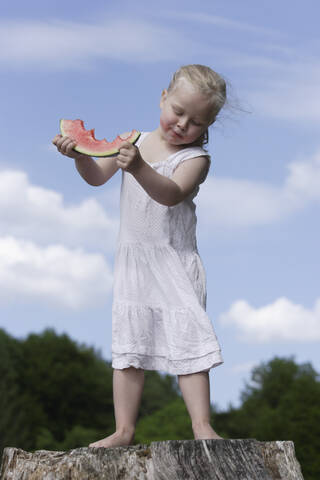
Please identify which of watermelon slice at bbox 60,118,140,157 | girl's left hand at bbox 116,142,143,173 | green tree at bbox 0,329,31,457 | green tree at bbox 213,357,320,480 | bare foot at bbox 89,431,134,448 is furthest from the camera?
green tree at bbox 0,329,31,457

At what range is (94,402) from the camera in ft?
93.5

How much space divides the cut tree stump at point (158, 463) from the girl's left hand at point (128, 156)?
1602 mm

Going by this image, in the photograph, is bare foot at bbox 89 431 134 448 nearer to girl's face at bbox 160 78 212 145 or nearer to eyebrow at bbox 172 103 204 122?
girl's face at bbox 160 78 212 145

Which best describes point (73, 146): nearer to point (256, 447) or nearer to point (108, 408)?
point (256, 447)

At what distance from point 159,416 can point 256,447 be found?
2223 centimetres

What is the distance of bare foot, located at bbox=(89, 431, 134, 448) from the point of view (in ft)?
13.6

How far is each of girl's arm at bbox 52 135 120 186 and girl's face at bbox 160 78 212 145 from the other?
51 centimetres

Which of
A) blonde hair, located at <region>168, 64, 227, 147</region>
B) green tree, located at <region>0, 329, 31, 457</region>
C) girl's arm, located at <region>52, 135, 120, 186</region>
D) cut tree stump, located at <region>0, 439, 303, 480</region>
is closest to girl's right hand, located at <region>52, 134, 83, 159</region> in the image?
girl's arm, located at <region>52, 135, 120, 186</region>

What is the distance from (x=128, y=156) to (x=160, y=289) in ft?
3.44

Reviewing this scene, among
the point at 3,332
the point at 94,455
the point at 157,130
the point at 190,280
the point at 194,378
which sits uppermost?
the point at 3,332

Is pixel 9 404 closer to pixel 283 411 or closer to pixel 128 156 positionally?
pixel 283 411

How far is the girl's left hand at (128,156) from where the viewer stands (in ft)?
12.6

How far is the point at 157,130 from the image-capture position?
4730 mm

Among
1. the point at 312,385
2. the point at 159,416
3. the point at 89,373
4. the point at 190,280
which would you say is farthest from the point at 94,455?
the point at 89,373
